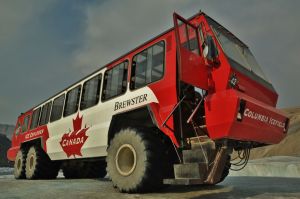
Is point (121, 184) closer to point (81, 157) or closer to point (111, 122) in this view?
point (111, 122)

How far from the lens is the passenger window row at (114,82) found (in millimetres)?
5520

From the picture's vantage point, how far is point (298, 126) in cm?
4853

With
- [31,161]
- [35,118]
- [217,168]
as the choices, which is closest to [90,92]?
[217,168]

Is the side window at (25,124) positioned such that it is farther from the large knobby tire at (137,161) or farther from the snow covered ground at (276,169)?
the snow covered ground at (276,169)

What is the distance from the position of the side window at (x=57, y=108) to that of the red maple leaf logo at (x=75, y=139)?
112 cm

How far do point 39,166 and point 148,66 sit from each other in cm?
640

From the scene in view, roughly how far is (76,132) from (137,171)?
3274 millimetres

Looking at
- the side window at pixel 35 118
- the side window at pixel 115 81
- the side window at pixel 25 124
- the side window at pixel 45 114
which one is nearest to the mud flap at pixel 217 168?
the side window at pixel 115 81

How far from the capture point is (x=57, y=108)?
9.54m

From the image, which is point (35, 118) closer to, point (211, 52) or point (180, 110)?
point (180, 110)

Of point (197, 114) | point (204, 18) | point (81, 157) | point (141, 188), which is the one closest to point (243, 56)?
point (204, 18)

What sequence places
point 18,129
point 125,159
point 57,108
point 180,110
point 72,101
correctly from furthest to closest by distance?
point 18,129 < point 57,108 < point 72,101 < point 125,159 < point 180,110

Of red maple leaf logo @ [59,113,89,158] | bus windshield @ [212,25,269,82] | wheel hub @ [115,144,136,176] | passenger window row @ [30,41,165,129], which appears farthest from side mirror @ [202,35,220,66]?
red maple leaf logo @ [59,113,89,158]

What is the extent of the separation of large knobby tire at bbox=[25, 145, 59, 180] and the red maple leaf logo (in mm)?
2201
